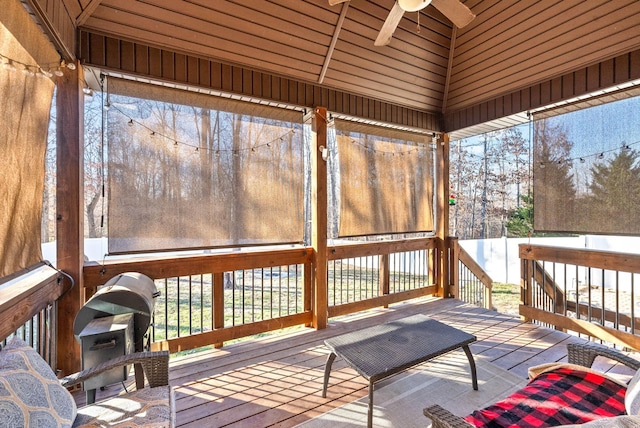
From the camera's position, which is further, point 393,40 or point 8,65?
point 393,40

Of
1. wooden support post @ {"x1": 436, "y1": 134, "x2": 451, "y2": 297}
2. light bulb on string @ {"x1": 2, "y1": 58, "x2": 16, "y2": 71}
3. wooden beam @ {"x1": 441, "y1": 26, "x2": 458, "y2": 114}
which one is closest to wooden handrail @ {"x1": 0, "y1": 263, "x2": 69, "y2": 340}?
light bulb on string @ {"x1": 2, "y1": 58, "x2": 16, "y2": 71}

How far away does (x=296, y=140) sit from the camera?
364cm

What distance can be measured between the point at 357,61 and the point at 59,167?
319cm

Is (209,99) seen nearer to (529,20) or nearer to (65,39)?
(65,39)

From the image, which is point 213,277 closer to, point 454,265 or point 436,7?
point 436,7

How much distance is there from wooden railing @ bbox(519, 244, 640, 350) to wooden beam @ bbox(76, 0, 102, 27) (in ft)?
16.7

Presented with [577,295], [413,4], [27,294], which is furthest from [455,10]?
[27,294]

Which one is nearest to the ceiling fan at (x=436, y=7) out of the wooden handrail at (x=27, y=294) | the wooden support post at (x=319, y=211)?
the wooden support post at (x=319, y=211)

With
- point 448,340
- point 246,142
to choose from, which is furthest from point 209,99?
point 448,340

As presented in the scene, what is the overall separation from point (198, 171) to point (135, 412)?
212cm

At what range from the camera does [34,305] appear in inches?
74.7

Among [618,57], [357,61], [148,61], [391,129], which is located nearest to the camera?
[148,61]

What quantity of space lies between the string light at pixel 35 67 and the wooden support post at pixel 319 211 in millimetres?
2315

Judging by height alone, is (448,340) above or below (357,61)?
below
